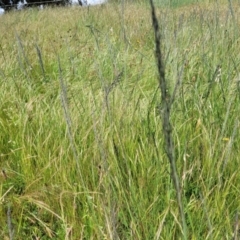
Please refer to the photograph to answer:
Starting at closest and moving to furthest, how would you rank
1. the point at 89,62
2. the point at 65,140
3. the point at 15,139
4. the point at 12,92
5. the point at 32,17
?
the point at 65,140, the point at 15,139, the point at 12,92, the point at 89,62, the point at 32,17

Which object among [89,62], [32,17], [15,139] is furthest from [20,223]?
[32,17]

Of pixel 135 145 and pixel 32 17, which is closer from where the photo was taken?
pixel 135 145

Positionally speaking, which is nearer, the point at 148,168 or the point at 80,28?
the point at 148,168

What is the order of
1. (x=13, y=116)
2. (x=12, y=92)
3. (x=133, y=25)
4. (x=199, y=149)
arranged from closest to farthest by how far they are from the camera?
(x=199, y=149) → (x=13, y=116) → (x=12, y=92) → (x=133, y=25)

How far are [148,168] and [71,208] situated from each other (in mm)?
248

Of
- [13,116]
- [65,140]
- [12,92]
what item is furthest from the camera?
[12,92]

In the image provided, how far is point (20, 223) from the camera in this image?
3.42 feet

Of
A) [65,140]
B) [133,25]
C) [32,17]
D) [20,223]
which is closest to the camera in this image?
[20,223]

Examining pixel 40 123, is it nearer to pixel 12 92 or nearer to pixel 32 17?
pixel 12 92

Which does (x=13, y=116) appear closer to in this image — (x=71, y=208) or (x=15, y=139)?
(x=15, y=139)

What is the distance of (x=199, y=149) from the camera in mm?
1181

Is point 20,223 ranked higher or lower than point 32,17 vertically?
lower

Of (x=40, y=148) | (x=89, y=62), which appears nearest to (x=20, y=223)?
(x=40, y=148)

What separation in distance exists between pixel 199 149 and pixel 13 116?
0.85 meters
